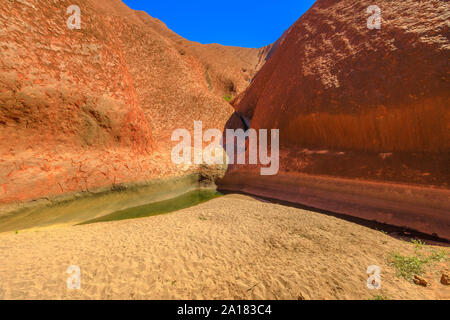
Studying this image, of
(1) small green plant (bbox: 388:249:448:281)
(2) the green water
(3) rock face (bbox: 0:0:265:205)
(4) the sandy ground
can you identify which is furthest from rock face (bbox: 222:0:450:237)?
(3) rock face (bbox: 0:0:265:205)

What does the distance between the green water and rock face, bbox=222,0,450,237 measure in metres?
2.31

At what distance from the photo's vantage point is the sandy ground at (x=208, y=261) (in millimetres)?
2219

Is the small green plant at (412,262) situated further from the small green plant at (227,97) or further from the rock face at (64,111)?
the small green plant at (227,97)

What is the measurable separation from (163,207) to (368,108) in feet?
21.8

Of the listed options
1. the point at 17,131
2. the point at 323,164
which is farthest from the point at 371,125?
the point at 17,131

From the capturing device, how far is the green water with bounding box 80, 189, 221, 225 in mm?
5438

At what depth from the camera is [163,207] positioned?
6375 millimetres

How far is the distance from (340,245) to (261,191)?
4098mm

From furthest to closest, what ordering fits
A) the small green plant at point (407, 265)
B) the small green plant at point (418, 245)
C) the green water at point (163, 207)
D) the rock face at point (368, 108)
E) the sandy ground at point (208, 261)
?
the green water at point (163, 207) → the rock face at point (368, 108) → the small green plant at point (418, 245) → the small green plant at point (407, 265) → the sandy ground at point (208, 261)

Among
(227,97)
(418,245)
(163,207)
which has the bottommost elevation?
(163,207)

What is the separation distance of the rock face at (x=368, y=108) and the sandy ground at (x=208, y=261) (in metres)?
1.51

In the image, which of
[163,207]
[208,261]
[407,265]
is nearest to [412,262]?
[407,265]

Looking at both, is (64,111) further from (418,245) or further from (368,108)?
(418,245)

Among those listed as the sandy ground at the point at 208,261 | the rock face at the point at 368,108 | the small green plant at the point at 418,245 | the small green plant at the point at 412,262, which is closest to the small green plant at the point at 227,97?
the rock face at the point at 368,108
